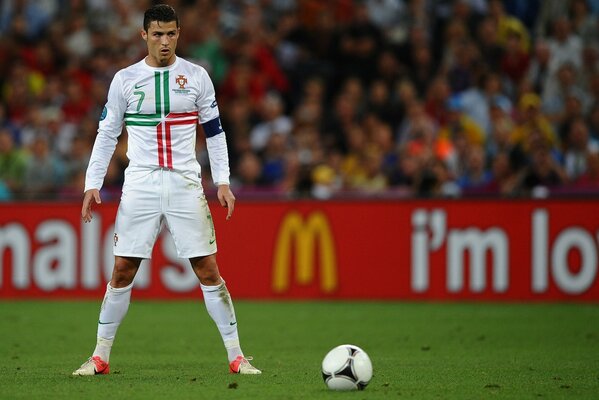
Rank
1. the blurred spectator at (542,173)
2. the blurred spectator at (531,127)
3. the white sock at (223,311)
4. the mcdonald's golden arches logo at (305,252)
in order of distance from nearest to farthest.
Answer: the white sock at (223,311)
the blurred spectator at (542,173)
the mcdonald's golden arches logo at (305,252)
the blurred spectator at (531,127)

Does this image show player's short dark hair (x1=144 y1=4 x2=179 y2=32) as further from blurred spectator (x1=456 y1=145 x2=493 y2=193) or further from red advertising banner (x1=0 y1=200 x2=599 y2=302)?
blurred spectator (x1=456 y1=145 x2=493 y2=193)

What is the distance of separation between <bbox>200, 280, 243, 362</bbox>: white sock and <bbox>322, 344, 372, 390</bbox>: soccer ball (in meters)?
1.11

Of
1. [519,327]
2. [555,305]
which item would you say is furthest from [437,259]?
[519,327]

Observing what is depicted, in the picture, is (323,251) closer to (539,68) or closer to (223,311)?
(539,68)

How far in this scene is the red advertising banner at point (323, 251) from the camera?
639 inches

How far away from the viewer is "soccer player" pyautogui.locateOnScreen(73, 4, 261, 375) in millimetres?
8906

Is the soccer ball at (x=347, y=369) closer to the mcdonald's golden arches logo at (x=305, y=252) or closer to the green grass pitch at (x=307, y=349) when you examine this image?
the green grass pitch at (x=307, y=349)

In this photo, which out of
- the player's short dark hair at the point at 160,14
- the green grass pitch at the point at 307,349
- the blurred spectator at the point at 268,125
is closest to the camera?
the green grass pitch at the point at 307,349

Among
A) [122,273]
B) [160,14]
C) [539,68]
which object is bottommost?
[122,273]

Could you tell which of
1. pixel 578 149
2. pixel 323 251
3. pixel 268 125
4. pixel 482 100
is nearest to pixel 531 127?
pixel 578 149

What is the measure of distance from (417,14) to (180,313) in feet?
25.3

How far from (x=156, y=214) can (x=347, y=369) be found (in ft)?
6.19

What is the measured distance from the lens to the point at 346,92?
19750 mm

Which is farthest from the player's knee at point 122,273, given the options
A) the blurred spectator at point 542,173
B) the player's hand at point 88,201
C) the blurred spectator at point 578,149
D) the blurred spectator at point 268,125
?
the blurred spectator at point 268,125
